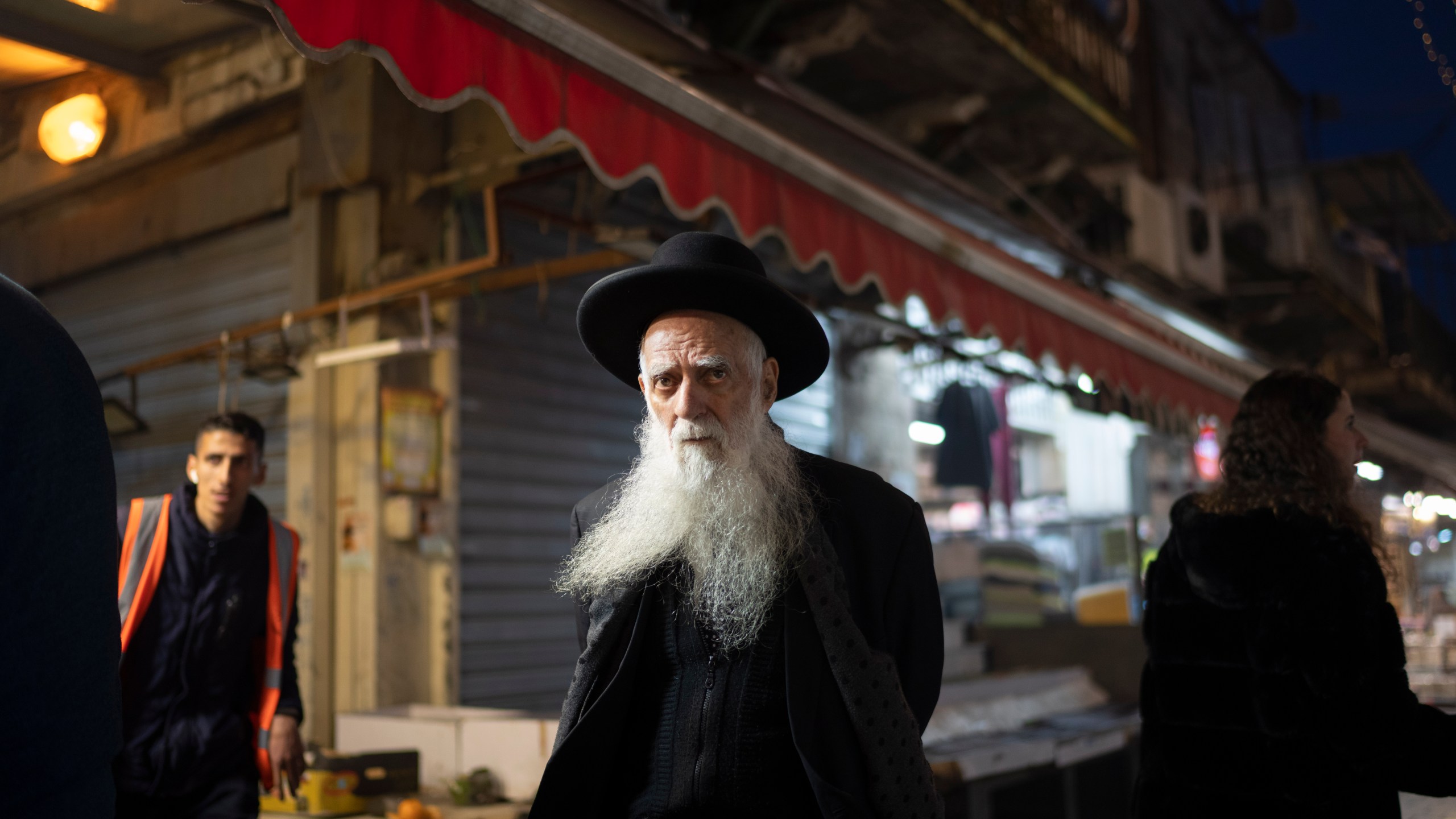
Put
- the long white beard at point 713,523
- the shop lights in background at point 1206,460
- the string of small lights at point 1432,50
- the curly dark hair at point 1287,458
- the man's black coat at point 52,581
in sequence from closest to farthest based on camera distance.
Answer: the man's black coat at point 52,581 < the long white beard at point 713,523 < the curly dark hair at point 1287,458 < the string of small lights at point 1432,50 < the shop lights in background at point 1206,460

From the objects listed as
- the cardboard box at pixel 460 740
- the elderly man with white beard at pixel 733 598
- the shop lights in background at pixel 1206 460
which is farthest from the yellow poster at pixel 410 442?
the shop lights in background at pixel 1206 460

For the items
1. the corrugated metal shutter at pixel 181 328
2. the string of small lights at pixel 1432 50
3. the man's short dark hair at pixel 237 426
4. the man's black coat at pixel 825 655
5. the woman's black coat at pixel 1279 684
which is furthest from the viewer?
the string of small lights at pixel 1432 50

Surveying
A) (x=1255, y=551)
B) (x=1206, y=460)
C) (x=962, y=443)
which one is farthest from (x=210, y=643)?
(x=1206, y=460)

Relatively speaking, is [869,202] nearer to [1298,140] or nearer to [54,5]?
[54,5]

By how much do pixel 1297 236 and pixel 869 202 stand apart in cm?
1530

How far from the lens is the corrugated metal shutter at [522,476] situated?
7008 millimetres

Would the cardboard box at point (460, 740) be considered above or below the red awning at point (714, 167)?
below

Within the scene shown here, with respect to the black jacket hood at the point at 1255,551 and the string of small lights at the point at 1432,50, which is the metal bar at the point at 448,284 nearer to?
the black jacket hood at the point at 1255,551

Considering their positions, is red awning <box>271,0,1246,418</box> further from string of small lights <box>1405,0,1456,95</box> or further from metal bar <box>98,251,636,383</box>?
string of small lights <box>1405,0,1456,95</box>

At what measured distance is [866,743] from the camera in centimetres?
220

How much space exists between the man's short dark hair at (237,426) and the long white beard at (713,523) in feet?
6.68

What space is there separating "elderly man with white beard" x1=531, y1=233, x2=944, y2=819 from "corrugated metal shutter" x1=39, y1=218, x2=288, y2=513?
5079mm

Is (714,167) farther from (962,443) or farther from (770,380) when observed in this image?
(962,443)

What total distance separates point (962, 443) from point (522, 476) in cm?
381
